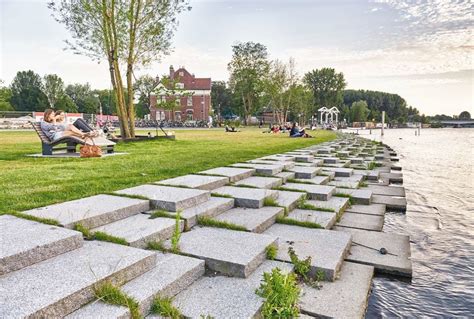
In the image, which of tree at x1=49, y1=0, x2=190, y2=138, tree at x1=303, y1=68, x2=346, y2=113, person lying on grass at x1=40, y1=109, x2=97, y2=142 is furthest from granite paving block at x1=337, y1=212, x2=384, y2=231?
tree at x1=303, y1=68, x2=346, y2=113

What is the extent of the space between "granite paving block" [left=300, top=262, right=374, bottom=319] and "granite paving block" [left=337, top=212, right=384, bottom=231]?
125cm

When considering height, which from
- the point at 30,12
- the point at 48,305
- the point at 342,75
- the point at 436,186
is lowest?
the point at 436,186

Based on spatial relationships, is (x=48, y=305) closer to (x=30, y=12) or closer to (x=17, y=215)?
(x=17, y=215)

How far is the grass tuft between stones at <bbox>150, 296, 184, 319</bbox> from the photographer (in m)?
1.77

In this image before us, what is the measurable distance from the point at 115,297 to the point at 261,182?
356cm

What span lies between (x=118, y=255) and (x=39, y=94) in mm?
84784

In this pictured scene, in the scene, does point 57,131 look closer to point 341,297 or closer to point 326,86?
point 341,297

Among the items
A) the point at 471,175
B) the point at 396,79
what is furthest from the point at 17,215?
the point at 396,79

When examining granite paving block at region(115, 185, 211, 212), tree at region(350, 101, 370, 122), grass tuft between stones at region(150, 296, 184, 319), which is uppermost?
tree at region(350, 101, 370, 122)

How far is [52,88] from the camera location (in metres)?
78.3

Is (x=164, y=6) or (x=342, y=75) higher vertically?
(x=342, y=75)

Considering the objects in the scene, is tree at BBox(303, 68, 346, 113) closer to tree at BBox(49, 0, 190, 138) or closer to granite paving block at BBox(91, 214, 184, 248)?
tree at BBox(49, 0, 190, 138)

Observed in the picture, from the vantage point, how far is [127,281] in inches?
78.5

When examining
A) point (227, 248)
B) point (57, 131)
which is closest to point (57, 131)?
point (57, 131)
